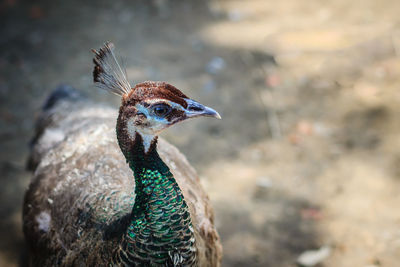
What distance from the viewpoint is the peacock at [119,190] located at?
1.71m

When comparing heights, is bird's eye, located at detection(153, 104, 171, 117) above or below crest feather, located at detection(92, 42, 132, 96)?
below

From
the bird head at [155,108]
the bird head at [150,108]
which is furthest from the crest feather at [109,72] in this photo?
the bird head at [155,108]

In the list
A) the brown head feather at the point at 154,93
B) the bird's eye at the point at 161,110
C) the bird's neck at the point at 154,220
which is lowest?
the bird's neck at the point at 154,220

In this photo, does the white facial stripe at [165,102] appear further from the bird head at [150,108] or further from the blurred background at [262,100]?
the blurred background at [262,100]

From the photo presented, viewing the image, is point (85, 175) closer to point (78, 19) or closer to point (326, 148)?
point (326, 148)

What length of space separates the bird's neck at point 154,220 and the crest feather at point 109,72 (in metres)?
0.25

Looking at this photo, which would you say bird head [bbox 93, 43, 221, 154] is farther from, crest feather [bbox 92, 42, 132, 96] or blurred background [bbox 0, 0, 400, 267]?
blurred background [bbox 0, 0, 400, 267]

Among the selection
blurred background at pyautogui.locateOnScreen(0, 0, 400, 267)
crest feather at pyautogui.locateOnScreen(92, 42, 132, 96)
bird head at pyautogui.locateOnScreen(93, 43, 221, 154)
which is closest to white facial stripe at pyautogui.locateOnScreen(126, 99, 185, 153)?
bird head at pyautogui.locateOnScreen(93, 43, 221, 154)

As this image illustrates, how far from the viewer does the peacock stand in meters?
1.71

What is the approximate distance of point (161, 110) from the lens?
5.58 feet

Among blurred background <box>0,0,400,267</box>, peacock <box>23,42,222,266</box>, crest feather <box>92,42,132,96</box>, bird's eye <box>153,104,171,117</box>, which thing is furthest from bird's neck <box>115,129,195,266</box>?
blurred background <box>0,0,400,267</box>

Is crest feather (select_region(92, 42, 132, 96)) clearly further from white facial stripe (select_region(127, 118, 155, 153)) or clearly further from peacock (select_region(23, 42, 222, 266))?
white facial stripe (select_region(127, 118, 155, 153))

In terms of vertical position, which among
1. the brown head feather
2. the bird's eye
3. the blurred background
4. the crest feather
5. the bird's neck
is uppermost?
the blurred background

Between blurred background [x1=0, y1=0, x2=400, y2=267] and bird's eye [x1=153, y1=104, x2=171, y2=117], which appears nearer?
bird's eye [x1=153, y1=104, x2=171, y2=117]
